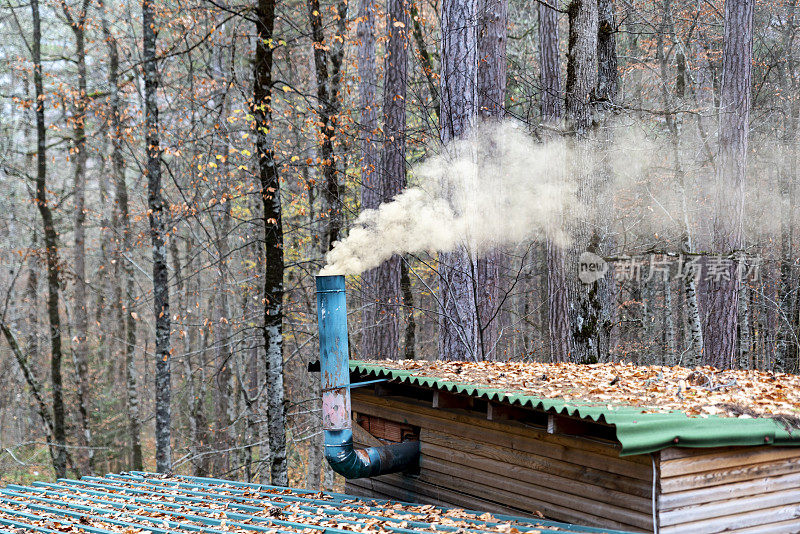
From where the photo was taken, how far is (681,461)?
5543 millimetres

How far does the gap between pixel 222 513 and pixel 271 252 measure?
509cm

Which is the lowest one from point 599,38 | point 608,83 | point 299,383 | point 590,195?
point 299,383

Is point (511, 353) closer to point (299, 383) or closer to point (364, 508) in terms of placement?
point (299, 383)

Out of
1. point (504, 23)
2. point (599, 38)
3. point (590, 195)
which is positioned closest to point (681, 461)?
point (590, 195)

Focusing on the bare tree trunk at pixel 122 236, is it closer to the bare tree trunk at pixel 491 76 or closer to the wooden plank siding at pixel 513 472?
the bare tree trunk at pixel 491 76

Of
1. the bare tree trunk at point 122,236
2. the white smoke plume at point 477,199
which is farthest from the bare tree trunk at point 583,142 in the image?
the bare tree trunk at point 122,236

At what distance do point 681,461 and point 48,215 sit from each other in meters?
15.9

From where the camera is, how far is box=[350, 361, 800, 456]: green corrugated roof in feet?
16.7

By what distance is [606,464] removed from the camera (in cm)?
620

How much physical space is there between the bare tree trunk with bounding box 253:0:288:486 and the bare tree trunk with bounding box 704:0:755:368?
8772 mm

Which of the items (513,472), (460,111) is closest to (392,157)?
(460,111)

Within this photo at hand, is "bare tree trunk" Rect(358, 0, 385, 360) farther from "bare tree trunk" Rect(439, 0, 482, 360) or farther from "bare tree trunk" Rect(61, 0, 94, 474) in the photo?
"bare tree trunk" Rect(61, 0, 94, 474)

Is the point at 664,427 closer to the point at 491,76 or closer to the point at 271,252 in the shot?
the point at 271,252

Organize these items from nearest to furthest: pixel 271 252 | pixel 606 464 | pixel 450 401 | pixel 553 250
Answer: pixel 606 464, pixel 450 401, pixel 271 252, pixel 553 250
